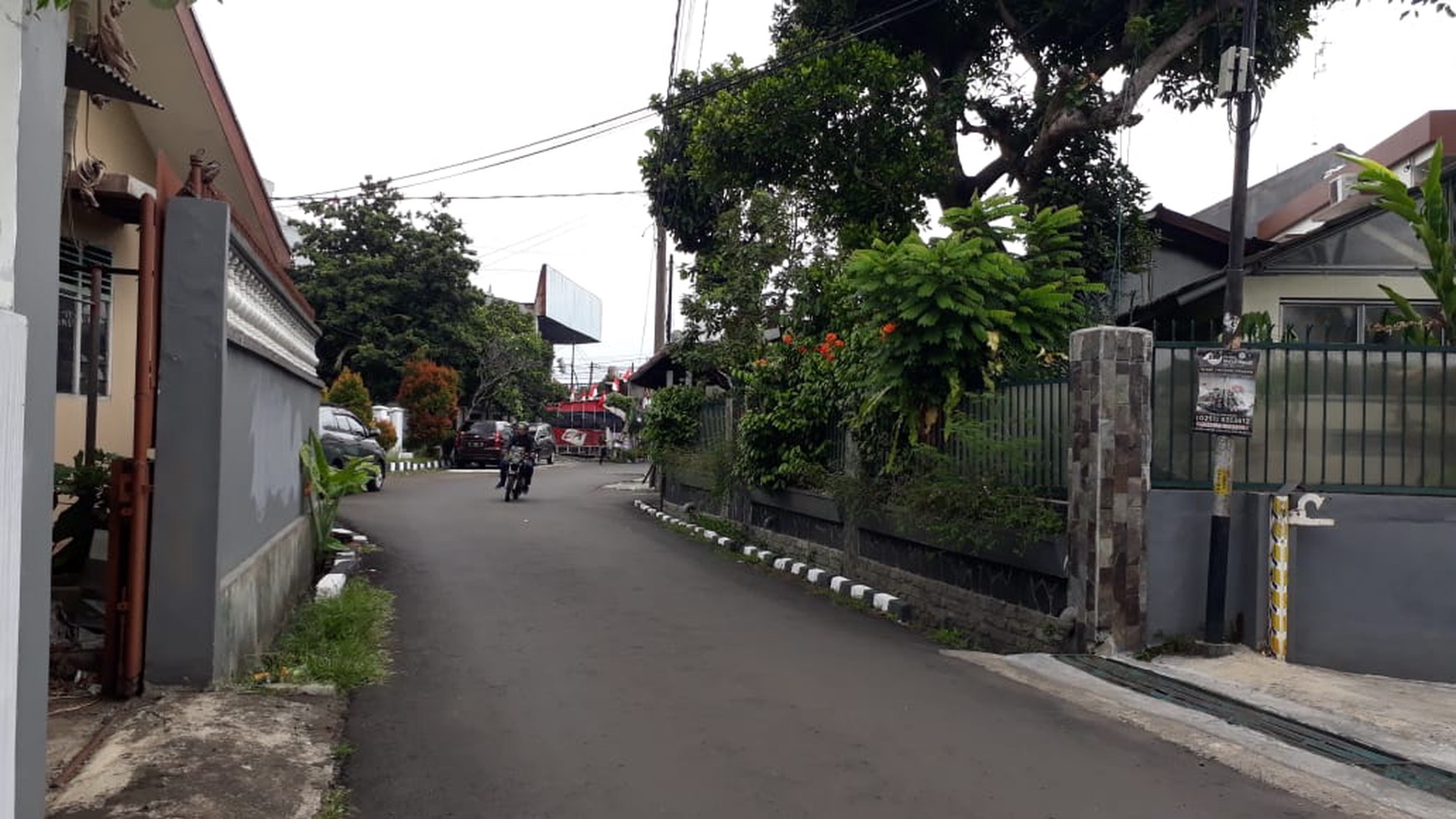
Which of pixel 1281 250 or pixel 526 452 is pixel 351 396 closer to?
pixel 526 452

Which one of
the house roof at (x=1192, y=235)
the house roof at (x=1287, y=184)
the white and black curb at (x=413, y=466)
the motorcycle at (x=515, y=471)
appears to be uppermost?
the house roof at (x=1287, y=184)

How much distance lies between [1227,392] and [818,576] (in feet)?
17.4

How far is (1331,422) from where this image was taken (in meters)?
8.17

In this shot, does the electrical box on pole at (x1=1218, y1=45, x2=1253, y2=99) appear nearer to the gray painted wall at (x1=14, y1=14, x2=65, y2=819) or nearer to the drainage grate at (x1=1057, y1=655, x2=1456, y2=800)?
the drainage grate at (x1=1057, y1=655, x2=1456, y2=800)

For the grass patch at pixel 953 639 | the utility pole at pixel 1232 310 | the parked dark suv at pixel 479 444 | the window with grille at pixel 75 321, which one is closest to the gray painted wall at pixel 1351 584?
the utility pole at pixel 1232 310

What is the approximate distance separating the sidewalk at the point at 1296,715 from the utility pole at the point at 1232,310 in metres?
0.45

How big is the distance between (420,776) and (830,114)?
13.6 meters

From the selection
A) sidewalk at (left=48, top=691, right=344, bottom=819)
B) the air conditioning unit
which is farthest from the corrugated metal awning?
the air conditioning unit

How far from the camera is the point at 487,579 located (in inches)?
422

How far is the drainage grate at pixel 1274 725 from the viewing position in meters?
5.41

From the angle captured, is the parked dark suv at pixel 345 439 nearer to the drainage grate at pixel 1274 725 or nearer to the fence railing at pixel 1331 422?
the fence railing at pixel 1331 422

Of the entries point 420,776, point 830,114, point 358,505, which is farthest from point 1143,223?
point 420,776

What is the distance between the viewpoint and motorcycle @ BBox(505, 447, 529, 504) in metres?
20.3

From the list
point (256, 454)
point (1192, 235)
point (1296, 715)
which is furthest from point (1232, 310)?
point (1192, 235)
